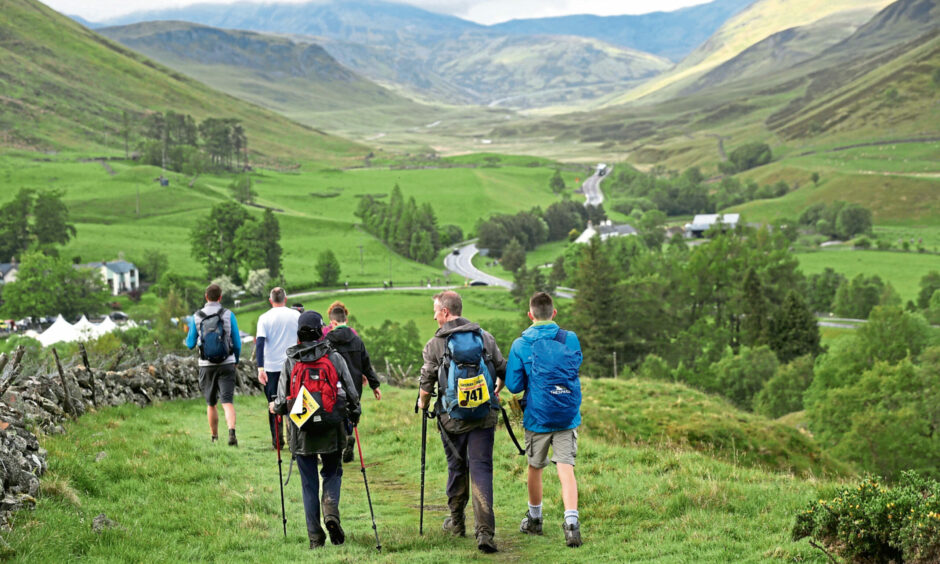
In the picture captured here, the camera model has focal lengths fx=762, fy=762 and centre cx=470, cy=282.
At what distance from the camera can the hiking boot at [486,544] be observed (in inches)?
361

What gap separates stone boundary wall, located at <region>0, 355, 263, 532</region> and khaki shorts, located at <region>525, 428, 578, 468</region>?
5999mm

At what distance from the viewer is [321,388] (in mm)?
9172

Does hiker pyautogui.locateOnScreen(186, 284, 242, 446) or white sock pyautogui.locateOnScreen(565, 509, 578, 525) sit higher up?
hiker pyautogui.locateOnScreen(186, 284, 242, 446)

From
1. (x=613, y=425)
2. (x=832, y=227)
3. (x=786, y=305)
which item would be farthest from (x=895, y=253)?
(x=613, y=425)

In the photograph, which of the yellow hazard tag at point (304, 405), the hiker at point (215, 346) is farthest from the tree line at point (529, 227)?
the yellow hazard tag at point (304, 405)

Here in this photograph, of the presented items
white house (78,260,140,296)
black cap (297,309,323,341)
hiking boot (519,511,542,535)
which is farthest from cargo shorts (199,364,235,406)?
white house (78,260,140,296)

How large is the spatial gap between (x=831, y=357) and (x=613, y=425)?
56.1 metres

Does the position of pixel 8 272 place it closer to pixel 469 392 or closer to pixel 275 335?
pixel 275 335

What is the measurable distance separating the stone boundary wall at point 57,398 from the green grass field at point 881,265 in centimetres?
12872

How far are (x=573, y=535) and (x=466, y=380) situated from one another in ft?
7.63

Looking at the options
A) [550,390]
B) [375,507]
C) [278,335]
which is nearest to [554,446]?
[550,390]

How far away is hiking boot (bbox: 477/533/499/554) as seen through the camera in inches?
361

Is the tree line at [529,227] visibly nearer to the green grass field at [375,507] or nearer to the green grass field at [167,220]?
the green grass field at [167,220]

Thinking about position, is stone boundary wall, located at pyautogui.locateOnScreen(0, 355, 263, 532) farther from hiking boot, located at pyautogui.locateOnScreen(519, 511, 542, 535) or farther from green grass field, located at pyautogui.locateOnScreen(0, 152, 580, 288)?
green grass field, located at pyautogui.locateOnScreen(0, 152, 580, 288)
